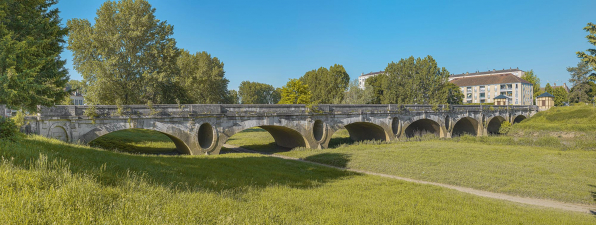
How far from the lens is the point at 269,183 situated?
34.2ft

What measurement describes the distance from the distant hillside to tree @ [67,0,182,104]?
44.2 meters

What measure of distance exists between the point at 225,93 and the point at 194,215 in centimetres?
4883

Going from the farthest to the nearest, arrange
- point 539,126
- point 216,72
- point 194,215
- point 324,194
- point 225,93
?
point 225,93 → point 216,72 → point 539,126 → point 324,194 → point 194,215

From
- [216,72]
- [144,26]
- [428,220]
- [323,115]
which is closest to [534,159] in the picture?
[323,115]

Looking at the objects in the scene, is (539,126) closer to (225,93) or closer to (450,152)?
(450,152)

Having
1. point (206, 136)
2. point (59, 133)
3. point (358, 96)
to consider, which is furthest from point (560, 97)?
point (59, 133)

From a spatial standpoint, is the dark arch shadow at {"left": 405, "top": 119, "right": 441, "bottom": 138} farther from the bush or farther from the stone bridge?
the bush

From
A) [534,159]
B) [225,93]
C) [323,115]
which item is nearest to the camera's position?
[534,159]

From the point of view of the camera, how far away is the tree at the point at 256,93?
85.4m

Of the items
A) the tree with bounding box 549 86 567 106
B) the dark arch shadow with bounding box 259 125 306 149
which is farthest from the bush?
the tree with bounding box 549 86 567 106

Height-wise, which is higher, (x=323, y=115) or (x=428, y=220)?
(x=323, y=115)

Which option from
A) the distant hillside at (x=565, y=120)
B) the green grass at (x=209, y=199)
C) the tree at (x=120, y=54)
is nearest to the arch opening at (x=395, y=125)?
the green grass at (x=209, y=199)

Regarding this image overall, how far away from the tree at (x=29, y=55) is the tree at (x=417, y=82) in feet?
159

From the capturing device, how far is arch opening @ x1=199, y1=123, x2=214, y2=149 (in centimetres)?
2029
